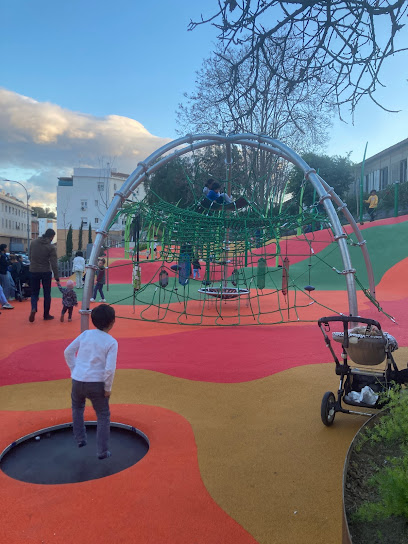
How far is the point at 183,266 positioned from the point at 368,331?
6.72 meters

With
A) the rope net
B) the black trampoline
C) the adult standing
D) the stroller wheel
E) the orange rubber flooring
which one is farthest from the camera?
Answer: the adult standing

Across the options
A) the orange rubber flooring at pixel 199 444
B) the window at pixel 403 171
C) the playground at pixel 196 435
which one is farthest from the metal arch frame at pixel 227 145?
the window at pixel 403 171

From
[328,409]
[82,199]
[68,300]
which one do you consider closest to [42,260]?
[68,300]

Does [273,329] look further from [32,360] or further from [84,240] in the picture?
[84,240]

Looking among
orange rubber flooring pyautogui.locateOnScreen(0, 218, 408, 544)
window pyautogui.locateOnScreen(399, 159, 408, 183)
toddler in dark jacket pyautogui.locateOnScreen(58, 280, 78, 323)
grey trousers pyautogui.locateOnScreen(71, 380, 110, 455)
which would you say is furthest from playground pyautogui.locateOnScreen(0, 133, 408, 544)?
window pyautogui.locateOnScreen(399, 159, 408, 183)

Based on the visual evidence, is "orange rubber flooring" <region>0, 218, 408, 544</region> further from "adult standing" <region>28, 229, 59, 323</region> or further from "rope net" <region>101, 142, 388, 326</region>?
"adult standing" <region>28, 229, 59, 323</region>

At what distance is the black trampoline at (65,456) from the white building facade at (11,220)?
57844 millimetres

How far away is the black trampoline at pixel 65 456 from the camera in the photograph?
309cm

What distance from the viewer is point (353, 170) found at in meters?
30.7

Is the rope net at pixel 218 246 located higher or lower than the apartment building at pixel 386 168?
lower

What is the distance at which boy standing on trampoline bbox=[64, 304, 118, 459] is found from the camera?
3.21 meters

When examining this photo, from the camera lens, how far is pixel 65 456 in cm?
340

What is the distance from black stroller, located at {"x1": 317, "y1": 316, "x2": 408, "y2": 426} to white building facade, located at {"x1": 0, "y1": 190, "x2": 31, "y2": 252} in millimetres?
58723

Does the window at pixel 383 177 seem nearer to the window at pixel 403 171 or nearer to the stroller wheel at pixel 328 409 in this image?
the window at pixel 403 171
